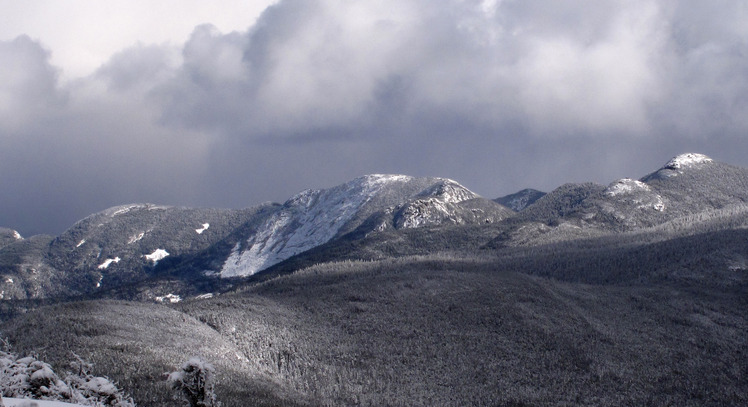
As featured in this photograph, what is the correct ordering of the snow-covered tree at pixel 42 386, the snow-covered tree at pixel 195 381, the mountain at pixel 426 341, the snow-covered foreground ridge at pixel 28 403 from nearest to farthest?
the snow-covered foreground ridge at pixel 28 403 < the snow-covered tree at pixel 42 386 < the snow-covered tree at pixel 195 381 < the mountain at pixel 426 341

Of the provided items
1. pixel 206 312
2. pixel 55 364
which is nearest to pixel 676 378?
pixel 206 312

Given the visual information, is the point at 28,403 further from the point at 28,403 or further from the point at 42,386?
the point at 42,386

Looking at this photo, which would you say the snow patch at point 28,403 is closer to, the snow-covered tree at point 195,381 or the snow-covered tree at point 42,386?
the snow-covered tree at point 42,386

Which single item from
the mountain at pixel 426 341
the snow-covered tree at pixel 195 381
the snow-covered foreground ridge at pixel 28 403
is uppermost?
the snow-covered foreground ridge at pixel 28 403

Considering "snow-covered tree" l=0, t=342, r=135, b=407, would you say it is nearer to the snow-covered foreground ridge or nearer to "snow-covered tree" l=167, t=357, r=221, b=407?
the snow-covered foreground ridge

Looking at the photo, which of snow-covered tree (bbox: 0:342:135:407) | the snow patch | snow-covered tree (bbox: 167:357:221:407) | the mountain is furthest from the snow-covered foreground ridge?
the mountain

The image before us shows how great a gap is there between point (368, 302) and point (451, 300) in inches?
579

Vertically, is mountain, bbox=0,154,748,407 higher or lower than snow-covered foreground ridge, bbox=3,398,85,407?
lower

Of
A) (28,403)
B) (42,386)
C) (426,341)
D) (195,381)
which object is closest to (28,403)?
(28,403)

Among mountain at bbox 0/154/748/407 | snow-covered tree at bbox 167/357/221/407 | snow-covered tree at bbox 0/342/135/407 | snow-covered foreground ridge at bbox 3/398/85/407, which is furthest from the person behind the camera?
mountain at bbox 0/154/748/407

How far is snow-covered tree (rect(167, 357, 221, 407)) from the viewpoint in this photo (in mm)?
21469

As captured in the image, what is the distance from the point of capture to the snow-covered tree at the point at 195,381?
845 inches

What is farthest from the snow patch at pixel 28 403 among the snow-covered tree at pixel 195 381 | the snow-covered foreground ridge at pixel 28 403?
the snow-covered tree at pixel 195 381

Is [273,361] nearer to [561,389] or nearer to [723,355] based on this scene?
[561,389]
